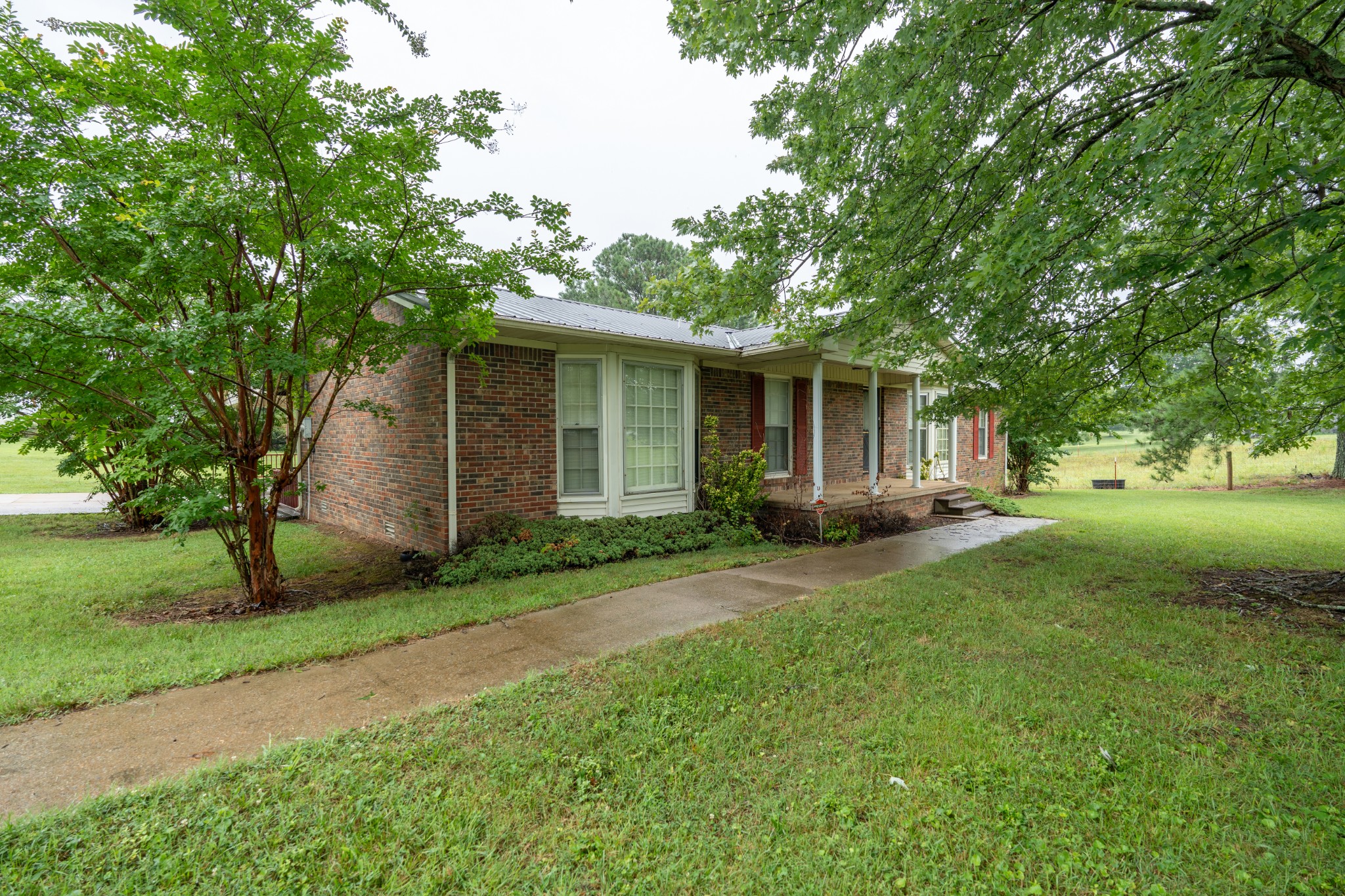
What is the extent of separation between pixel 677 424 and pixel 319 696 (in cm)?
627

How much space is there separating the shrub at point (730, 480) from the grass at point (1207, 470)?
1553 centimetres

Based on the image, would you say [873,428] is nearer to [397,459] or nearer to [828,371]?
[828,371]

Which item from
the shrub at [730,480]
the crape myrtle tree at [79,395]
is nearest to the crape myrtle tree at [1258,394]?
the shrub at [730,480]

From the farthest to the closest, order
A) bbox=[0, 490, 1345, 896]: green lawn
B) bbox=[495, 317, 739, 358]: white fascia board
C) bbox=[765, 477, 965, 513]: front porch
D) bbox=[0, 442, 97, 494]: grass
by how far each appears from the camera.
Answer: bbox=[0, 442, 97, 494]: grass < bbox=[765, 477, 965, 513]: front porch < bbox=[495, 317, 739, 358]: white fascia board < bbox=[0, 490, 1345, 896]: green lawn

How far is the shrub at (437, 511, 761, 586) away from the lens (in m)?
6.54

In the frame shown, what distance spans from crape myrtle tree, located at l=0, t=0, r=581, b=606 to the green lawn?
356 cm

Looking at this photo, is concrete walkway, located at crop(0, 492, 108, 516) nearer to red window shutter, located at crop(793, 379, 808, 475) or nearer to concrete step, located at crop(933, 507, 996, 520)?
red window shutter, located at crop(793, 379, 808, 475)

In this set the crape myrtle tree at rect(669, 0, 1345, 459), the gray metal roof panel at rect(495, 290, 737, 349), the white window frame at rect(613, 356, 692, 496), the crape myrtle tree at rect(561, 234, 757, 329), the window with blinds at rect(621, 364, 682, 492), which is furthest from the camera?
the crape myrtle tree at rect(561, 234, 757, 329)

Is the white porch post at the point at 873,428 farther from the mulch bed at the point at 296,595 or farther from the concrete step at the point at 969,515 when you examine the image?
the mulch bed at the point at 296,595

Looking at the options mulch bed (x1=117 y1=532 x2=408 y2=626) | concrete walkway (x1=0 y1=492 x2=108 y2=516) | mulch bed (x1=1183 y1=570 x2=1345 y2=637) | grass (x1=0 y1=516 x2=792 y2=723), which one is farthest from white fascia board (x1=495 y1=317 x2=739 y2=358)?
concrete walkway (x1=0 y1=492 x2=108 y2=516)

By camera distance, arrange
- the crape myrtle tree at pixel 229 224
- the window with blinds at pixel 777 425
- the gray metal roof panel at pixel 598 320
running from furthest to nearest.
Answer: the window with blinds at pixel 777 425
the gray metal roof panel at pixel 598 320
the crape myrtle tree at pixel 229 224

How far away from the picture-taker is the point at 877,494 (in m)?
10.4

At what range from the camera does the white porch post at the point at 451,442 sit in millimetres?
6953

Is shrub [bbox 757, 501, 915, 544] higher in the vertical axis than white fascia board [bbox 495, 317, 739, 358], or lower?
lower
